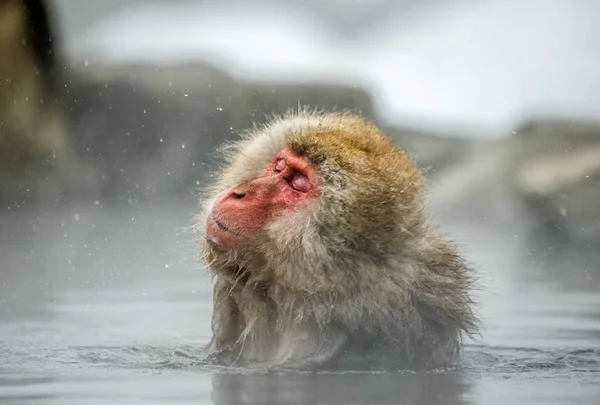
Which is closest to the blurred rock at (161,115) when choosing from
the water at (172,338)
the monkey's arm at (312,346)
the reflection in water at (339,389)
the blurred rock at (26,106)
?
the blurred rock at (26,106)

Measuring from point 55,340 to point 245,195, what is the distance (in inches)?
52.3

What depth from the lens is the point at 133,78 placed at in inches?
523

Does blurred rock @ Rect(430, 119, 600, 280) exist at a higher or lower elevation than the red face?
higher

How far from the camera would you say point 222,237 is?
4.48 metres

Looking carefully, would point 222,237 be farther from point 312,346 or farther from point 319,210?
point 312,346

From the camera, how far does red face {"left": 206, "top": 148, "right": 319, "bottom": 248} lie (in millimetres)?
4477

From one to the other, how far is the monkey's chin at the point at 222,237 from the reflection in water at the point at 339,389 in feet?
1.51

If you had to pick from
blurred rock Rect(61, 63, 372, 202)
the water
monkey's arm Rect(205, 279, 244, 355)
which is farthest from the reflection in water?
blurred rock Rect(61, 63, 372, 202)

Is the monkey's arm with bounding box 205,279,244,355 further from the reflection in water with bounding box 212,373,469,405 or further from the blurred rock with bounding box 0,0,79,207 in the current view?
the blurred rock with bounding box 0,0,79,207

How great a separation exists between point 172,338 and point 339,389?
181 cm

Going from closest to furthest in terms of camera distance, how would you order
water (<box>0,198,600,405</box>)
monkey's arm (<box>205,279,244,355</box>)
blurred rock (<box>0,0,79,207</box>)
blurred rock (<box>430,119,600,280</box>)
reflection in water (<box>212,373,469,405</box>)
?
reflection in water (<box>212,373,469,405</box>) < water (<box>0,198,600,405</box>) < monkey's arm (<box>205,279,244,355</box>) < blurred rock (<box>430,119,600,280</box>) < blurred rock (<box>0,0,79,207</box>)

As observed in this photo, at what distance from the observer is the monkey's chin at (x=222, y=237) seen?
4469 mm

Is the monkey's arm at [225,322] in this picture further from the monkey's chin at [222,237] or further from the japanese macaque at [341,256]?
the monkey's chin at [222,237]

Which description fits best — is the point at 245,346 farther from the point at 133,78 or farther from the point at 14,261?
A: the point at 133,78
